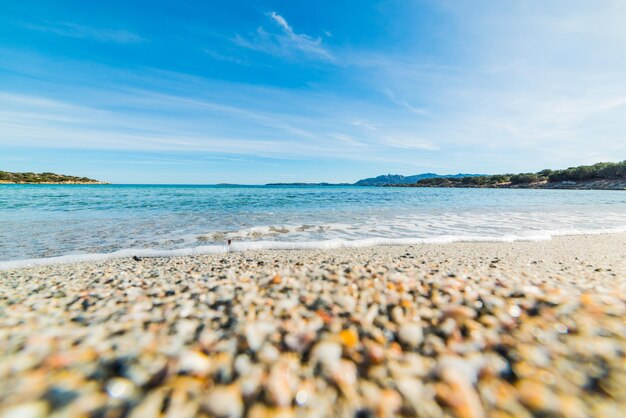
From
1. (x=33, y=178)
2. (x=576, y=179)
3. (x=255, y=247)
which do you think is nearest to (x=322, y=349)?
(x=255, y=247)

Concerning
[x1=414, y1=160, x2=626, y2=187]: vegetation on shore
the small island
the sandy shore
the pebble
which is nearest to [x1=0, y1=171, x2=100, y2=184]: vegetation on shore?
the sandy shore

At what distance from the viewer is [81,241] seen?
29.2 feet

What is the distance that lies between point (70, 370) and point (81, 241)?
9224 millimetres

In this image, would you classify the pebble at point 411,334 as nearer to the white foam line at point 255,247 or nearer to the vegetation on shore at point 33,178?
the white foam line at point 255,247

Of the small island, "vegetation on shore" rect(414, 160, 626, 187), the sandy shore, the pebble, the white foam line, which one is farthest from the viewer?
"vegetation on shore" rect(414, 160, 626, 187)

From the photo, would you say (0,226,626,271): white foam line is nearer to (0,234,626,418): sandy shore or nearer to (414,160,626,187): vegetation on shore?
(0,234,626,418): sandy shore

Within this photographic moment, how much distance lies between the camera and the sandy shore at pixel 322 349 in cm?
163

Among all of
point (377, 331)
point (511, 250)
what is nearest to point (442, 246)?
point (511, 250)

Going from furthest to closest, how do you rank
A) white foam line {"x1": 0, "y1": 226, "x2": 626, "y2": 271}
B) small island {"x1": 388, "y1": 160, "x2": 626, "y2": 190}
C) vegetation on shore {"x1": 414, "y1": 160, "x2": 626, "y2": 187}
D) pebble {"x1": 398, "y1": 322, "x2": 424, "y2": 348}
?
vegetation on shore {"x1": 414, "y1": 160, "x2": 626, "y2": 187}, small island {"x1": 388, "y1": 160, "x2": 626, "y2": 190}, white foam line {"x1": 0, "y1": 226, "x2": 626, "y2": 271}, pebble {"x1": 398, "y1": 322, "x2": 424, "y2": 348}

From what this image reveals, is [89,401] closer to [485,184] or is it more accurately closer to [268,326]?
[268,326]

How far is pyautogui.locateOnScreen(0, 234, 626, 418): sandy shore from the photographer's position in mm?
1627

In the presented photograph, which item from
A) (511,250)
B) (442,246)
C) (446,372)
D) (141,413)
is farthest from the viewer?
(442,246)

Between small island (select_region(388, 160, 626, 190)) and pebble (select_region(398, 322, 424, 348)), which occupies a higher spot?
small island (select_region(388, 160, 626, 190))

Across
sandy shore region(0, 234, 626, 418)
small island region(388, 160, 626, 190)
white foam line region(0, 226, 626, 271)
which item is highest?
small island region(388, 160, 626, 190)
